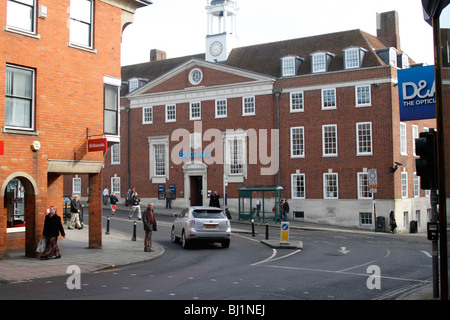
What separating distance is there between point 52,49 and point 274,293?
12040 mm

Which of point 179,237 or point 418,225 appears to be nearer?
point 179,237

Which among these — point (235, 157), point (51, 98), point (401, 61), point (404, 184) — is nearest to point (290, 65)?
point (401, 61)

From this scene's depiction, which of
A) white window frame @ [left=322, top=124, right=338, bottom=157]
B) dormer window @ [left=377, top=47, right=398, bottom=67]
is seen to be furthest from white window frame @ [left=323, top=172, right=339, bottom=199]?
dormer window @ [left=377, top=47, right=398, bottom=67]

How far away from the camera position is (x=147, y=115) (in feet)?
151

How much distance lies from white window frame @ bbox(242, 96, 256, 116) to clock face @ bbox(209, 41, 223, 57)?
8.08 meters

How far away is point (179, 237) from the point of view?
21516 mm

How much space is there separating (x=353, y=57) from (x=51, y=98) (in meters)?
25.8

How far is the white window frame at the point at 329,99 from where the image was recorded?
3766 centimetres

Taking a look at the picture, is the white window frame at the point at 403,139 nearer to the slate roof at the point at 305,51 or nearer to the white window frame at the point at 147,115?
the slate roof at the point at 305,51

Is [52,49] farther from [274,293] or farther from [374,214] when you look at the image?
[374,214]

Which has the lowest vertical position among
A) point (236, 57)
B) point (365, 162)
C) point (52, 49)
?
point (365, 162)

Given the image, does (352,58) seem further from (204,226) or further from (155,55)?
(155,55)
